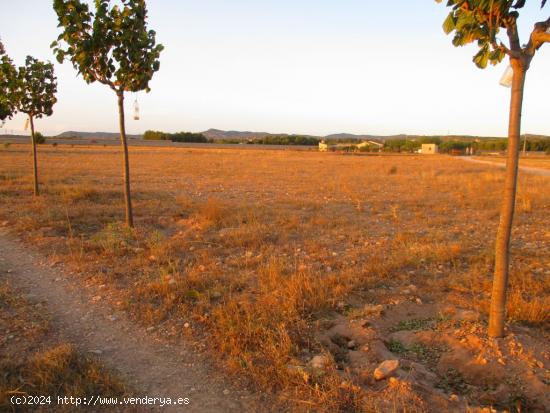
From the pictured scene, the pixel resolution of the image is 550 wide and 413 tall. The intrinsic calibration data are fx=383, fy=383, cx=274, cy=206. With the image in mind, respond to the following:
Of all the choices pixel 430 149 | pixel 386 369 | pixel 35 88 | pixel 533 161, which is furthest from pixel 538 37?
pixel 430 149

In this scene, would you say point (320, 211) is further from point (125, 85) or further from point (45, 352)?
point (45, 352)

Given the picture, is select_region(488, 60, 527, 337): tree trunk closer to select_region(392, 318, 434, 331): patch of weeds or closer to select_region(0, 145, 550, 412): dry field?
select_region(0, 145, 550, 412): dry field

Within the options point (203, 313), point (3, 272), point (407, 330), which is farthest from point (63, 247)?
point (407, 330)

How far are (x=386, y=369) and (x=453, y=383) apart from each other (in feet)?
1.96

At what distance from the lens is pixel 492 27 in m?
3.01

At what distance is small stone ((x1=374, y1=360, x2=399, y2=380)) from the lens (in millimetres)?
3119

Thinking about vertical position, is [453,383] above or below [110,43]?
below

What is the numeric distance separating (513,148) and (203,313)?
3.55 m

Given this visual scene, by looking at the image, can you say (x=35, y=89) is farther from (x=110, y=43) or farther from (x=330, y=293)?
(x=330, y=293)

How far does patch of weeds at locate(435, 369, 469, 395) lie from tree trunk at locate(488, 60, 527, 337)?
2.07 feet

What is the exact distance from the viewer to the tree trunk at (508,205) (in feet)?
10.5

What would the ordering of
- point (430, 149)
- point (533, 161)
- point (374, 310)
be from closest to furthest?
1. point (374, 310)
2. point (533, 161)
3. point (430, 149)

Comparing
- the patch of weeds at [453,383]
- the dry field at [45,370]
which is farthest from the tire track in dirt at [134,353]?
the patch of weeds at [453,383]

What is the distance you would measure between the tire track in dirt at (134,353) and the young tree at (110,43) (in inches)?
167
